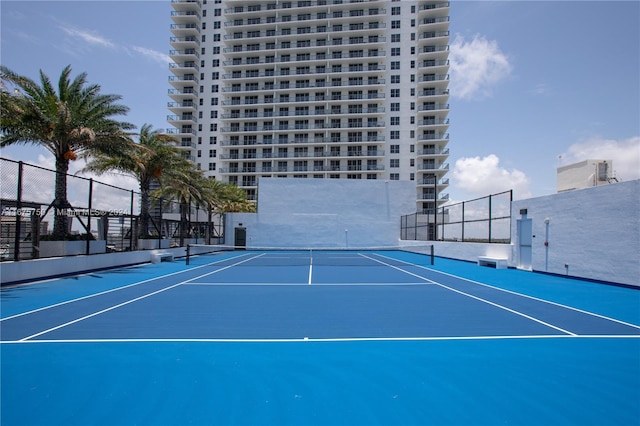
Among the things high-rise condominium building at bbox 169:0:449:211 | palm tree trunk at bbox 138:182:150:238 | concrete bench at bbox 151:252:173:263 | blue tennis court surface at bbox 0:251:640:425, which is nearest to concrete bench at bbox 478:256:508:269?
blue tennis court surface at bbox 0:251:640:425

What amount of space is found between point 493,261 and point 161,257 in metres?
20.0

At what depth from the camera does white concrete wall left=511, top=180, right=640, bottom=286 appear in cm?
1262

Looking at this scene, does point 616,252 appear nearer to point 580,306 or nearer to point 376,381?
point 580,306

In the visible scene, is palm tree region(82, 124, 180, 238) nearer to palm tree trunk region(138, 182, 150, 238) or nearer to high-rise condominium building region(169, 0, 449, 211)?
palm tree trunk region(138, 182, 150, 238)

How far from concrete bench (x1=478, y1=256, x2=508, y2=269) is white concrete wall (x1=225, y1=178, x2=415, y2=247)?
67.0ft

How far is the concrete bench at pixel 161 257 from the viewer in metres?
22.3

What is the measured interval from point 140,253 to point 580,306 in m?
21.4

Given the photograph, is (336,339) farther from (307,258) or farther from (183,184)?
(183,184)

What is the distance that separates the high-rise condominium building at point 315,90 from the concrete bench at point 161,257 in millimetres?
48886

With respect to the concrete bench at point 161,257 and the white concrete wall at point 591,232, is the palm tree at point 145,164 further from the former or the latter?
the white concrete wall at point 591,232

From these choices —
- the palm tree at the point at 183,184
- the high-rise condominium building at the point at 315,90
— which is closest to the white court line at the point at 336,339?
the palm tree at the point at 183,184

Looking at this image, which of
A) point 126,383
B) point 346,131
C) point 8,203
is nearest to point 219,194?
point 8,203

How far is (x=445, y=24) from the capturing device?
71812 mm

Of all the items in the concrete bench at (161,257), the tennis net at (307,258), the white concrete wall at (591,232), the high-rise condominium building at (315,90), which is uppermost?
the high-rise condominium building at (315,90)
